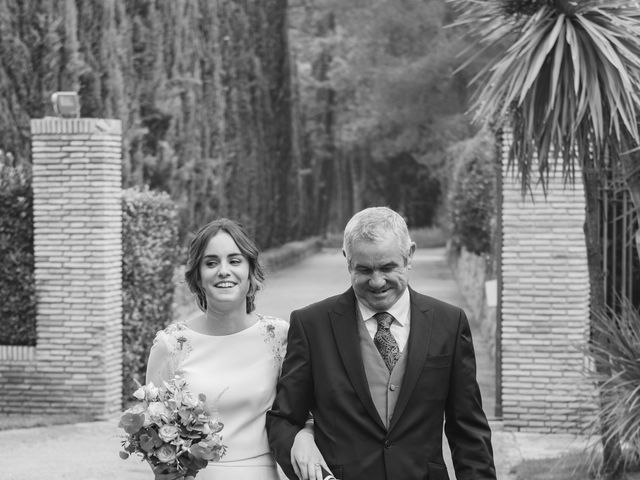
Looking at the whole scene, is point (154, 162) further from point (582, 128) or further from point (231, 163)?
point (582, 128)

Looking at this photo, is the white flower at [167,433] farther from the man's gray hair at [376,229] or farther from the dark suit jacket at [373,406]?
the man's gray hair at [376,229]

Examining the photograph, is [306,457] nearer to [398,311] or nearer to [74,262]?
[398,311]

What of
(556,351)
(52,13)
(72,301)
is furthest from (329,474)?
(52,13)

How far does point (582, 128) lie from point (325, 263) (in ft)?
80.2

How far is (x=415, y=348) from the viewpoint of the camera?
3842mm

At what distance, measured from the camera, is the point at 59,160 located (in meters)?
11.0

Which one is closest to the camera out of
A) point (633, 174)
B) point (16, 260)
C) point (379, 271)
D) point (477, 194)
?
point (379, 271)

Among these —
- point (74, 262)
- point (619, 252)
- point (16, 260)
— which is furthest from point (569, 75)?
point (16, 260)

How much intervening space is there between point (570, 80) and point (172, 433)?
485cm

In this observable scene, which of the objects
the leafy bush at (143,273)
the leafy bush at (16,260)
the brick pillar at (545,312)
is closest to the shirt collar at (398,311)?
the brick pillar at (545,312)

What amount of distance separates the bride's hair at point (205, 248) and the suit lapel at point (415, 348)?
687 millimetres

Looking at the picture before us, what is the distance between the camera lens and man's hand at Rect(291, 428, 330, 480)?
3768 mm

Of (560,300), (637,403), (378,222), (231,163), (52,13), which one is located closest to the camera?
(378,222)

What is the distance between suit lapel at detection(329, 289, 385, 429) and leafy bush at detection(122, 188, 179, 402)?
7.74 meters
